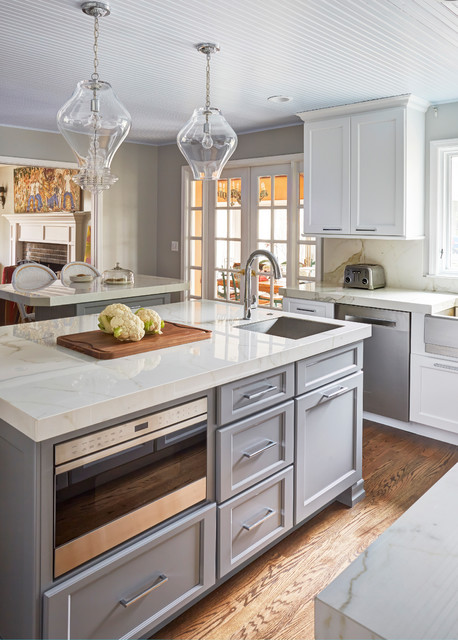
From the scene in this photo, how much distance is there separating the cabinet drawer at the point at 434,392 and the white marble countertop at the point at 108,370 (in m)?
1.15

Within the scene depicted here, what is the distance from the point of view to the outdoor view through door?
5.01m

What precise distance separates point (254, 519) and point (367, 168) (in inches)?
113

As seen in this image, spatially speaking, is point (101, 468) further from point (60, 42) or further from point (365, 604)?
point (60, 42)

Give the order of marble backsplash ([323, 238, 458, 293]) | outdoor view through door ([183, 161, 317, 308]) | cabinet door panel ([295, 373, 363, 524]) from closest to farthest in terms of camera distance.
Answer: cabinet door panel ([295, 373, 363, 524]), marble backsplash ([323, 238, 458, 293]), outdoor view through door ([183, 161, 317, 308])

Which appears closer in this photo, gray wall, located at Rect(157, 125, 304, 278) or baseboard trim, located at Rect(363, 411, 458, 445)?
baseboard trim, located at Rect(363, 411, 458, 445)

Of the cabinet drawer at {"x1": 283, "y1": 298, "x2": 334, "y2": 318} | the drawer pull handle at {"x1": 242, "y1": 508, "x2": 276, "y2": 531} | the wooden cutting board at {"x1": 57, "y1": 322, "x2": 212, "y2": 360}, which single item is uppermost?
the cabinet drawer at {"x1": 283, "y1": 298, "x2": 334, "y2": 318}

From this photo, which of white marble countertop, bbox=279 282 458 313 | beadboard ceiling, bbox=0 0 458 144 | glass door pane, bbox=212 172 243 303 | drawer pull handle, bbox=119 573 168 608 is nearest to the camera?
drawer pull handle, bbox=119 573 168 608

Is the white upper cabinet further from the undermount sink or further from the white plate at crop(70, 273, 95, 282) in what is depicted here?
the white plate at crop(70, 273, 95, 282)

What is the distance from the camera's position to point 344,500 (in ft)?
8.73

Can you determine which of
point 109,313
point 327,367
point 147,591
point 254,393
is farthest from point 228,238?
point 147,591

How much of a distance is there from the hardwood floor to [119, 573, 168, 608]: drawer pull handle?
27cm

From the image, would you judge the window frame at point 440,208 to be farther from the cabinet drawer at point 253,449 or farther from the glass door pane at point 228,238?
the cabinet drawer at point 253,449

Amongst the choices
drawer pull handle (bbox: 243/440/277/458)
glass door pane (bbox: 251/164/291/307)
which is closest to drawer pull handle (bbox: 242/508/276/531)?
drawer pull handle (bbox: 243/440/277/458)

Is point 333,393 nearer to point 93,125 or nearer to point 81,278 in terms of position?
point 93,125
